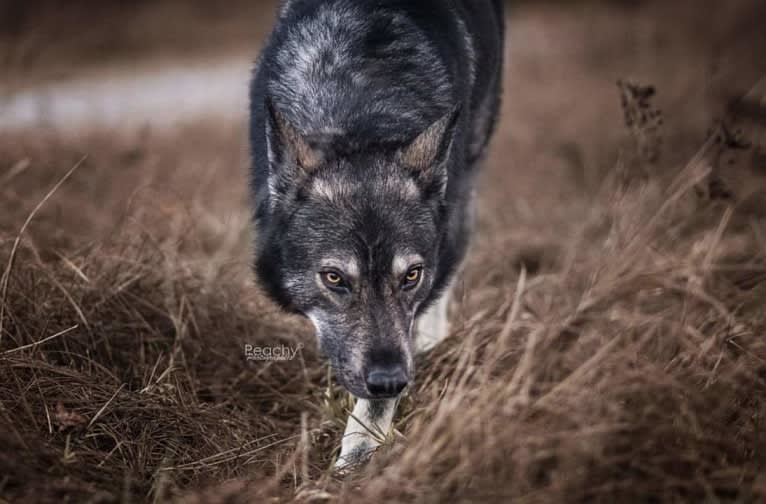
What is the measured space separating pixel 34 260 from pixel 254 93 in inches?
56.4

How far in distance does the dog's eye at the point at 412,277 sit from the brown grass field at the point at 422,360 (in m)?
0.41

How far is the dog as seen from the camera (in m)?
3.14

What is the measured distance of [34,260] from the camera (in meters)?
3.86

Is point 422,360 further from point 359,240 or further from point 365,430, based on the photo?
point 359,240

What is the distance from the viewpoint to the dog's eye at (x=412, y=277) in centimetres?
326

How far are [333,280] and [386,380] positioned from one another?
0.50 meters

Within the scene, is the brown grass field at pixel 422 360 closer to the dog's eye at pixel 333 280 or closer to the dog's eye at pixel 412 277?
the dog's eye at pixel 412 277

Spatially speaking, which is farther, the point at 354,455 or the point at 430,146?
the point at 430,146

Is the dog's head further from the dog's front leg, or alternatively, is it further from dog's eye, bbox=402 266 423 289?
the dog's front leg

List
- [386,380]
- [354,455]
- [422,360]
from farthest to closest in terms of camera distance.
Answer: [422,360], [354,455], [386,380]

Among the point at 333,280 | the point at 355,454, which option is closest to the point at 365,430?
the point at 355,454

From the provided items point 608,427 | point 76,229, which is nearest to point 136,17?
point 76,229

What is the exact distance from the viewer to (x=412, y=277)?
3.29 metres

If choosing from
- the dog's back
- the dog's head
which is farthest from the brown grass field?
the dog's back
